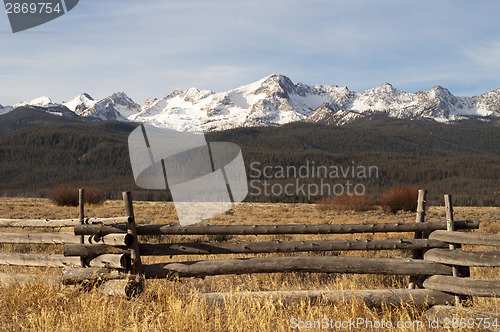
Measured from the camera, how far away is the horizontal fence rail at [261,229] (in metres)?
7.16

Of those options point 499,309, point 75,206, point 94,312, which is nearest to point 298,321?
point 94,312

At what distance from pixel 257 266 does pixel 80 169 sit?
592ft

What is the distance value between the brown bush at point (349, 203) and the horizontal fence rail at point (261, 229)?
42.8m

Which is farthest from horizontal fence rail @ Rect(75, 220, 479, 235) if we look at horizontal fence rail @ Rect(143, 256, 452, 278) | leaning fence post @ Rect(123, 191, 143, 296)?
horizontal fence rail @ Rect(143, 256, 452, 278)

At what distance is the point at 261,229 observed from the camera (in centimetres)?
743

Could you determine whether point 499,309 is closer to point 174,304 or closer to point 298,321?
point 298,321

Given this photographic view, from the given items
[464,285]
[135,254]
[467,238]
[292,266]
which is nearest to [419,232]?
[467,238]

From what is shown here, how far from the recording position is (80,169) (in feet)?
577

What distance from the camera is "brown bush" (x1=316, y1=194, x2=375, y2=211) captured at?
164 ft

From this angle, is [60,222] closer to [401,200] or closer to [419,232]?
[419,232]

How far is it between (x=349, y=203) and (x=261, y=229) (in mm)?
44900

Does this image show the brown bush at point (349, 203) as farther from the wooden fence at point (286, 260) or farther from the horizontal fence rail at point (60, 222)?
the horizontal fence rail at point (60, 222)

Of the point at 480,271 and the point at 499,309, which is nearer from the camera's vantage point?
the point at 499,309

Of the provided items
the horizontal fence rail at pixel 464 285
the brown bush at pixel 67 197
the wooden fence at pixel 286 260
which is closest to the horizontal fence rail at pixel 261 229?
the wooden fence at pixel 286 260
